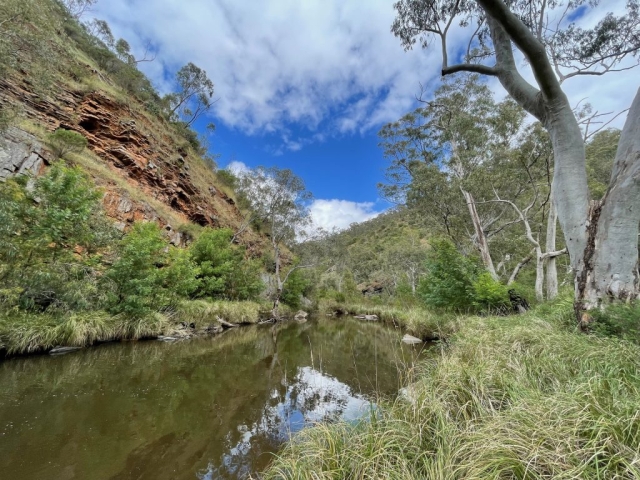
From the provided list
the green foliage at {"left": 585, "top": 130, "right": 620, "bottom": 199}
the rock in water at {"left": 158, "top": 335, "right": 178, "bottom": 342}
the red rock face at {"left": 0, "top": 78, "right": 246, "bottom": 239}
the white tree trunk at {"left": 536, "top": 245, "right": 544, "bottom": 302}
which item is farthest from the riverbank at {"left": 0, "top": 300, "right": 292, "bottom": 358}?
the green foliage at {"left": 585, "top": 130, "right": 620, "bottom": 199}

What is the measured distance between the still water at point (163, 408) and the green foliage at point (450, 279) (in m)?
3.39

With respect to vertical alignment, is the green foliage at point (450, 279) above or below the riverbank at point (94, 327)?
above

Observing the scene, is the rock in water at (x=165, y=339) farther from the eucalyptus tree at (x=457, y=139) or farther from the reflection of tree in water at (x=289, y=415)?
the eucalyptus tree at (x=457, y=139)

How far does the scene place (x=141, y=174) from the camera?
58.3 feet

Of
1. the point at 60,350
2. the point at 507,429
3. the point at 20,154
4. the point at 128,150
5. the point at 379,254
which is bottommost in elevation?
the point at 60,350

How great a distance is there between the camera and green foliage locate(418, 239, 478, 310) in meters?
10.2

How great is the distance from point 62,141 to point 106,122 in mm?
4712

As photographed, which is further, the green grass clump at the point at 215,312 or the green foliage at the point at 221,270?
the green foliage at the point at 221,270

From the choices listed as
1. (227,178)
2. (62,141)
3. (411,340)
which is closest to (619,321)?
(411,340)

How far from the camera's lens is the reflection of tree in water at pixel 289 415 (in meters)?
3.24

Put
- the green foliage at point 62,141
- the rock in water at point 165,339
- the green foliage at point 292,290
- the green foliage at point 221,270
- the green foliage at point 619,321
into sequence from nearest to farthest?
the green foliage at point 619,321 → the rock in water at point 165,339 → the green foliage at point 62,141 → the green foliage at point 221,270 → the green foliage at point 292,290

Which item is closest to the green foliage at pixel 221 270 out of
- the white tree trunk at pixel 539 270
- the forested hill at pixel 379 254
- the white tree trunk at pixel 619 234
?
the forested hill at pixel 379 254

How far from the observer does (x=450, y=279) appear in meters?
10.5

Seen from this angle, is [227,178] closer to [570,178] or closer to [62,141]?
[62,141]
